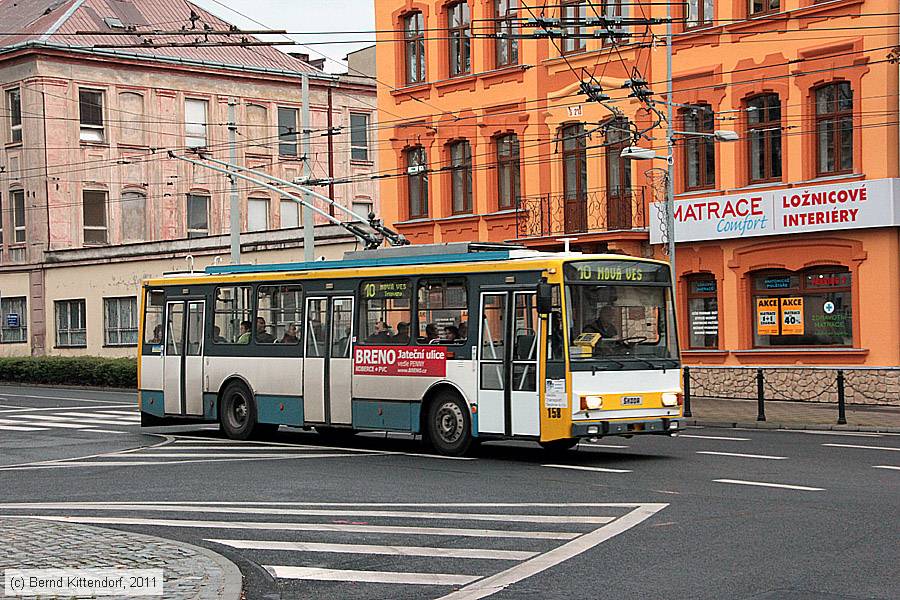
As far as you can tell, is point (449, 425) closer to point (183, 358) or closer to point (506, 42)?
point (183, 358)

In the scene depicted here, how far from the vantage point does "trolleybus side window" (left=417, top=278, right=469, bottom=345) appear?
21.0m

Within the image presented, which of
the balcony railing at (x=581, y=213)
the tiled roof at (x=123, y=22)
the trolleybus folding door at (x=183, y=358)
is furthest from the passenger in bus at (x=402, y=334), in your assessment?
the tiled roof at (x=123, y=22)

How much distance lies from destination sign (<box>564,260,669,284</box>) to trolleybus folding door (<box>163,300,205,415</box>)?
28.4ft

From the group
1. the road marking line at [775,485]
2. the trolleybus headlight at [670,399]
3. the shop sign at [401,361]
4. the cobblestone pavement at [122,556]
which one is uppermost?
the shop sign at [401,361]

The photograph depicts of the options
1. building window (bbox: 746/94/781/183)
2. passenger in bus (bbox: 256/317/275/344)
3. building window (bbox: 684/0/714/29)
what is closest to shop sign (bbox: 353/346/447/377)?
passenger in bus (bbox: 256/317/275/344)

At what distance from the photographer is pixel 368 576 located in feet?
34.2

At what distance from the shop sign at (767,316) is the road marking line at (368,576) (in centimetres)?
2432

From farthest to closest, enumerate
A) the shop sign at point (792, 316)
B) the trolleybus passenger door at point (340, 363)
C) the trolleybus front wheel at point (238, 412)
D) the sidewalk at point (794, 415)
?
the shop sign at point (792, 316) < the sidewalk at point (794, 415) < the trolleybus front wheel at point (238, 412) < the trolleybus passenger door at point (340, 363)

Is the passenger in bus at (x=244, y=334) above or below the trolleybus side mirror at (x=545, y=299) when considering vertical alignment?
below

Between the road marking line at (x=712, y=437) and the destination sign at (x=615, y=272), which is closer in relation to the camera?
the destination sign at (x=615, y=272)

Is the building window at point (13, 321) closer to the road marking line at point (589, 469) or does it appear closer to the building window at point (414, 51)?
the building window at point (414, 51)

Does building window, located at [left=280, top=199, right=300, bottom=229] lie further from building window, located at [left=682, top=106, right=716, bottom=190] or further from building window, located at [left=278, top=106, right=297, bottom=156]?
building window, located at [left=682, top=106, right=716, bottom=190]

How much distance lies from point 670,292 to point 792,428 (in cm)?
636

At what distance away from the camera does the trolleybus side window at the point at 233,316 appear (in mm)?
24953
